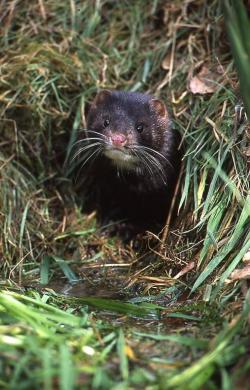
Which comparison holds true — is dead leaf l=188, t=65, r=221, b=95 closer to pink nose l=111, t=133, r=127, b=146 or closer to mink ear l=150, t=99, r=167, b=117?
mink ear l=150, t=99, r=167, b=117

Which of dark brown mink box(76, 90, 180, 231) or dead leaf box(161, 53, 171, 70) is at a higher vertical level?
dead leaf box(161, 53, 171, 70)

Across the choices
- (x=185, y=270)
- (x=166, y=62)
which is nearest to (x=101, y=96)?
(x=166, y=62)

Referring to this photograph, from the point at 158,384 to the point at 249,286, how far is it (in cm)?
104

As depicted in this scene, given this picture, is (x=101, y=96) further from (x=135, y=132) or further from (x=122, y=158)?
(x=122, y=158)

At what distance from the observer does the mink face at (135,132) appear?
4.62 metres

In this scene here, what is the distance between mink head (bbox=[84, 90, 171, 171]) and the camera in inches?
181

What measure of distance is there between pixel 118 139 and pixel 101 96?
56cm

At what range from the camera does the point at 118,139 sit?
14.7ft

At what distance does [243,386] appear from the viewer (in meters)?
2.44

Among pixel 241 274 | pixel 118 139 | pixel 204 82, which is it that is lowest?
pixel 241 274

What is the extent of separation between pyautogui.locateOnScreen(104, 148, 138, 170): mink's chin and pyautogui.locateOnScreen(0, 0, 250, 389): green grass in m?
0.42

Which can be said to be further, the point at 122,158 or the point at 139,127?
the point at 139,127

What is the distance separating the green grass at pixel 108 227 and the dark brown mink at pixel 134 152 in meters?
0.20

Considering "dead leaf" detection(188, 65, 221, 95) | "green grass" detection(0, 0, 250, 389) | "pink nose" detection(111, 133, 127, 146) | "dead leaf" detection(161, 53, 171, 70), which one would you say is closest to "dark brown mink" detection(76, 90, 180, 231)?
"pink nose" detection(111, 133, 127, 146)
